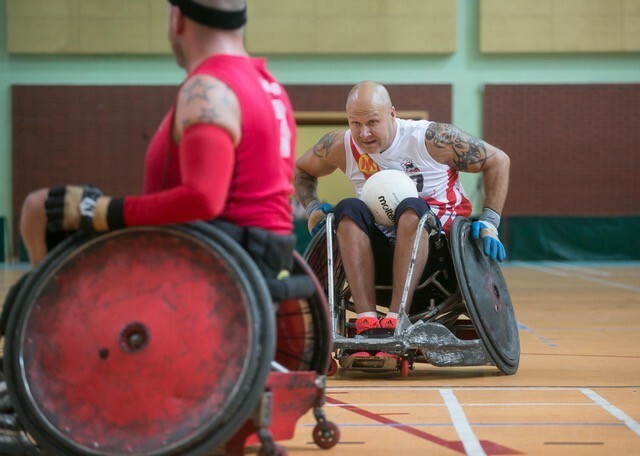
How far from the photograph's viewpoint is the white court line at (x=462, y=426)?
3326mm

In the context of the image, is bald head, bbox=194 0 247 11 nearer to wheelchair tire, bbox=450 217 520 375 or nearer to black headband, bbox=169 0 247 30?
black headband, bbox=169 0 247 30

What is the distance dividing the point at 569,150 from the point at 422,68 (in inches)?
119

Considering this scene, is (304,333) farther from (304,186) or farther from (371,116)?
(304,186)

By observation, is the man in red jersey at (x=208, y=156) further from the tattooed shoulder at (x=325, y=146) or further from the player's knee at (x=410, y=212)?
the tattooed shoulder at (x=325, y=146)

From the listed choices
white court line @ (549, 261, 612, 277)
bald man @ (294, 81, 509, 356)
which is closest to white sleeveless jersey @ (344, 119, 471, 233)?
bald man @ (294, 81, 509, 356)

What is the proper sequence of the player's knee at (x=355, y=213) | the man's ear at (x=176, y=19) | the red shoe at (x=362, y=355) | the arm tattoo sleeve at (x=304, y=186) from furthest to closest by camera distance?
1. the arm tattoo sleeve at (x=304, y=186)
2. the player's knee at (x=355, y=213)
3. the red shoe at (x=362, y=355)
4. the man's ear at (x=176, y=19)

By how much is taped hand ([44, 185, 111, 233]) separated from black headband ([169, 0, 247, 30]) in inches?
22.2

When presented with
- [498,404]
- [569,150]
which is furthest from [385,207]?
[569,150]

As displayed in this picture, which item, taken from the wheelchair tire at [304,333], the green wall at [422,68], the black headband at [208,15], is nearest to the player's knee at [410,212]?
the wheelchair tire at [304,333]

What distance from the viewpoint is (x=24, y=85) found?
18.7 m

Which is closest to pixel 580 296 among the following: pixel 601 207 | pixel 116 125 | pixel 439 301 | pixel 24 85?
pixel 439 301

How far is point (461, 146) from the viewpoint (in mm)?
5453

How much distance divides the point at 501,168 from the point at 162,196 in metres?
3.14

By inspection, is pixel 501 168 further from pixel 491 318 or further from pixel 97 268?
pixel 97 268
